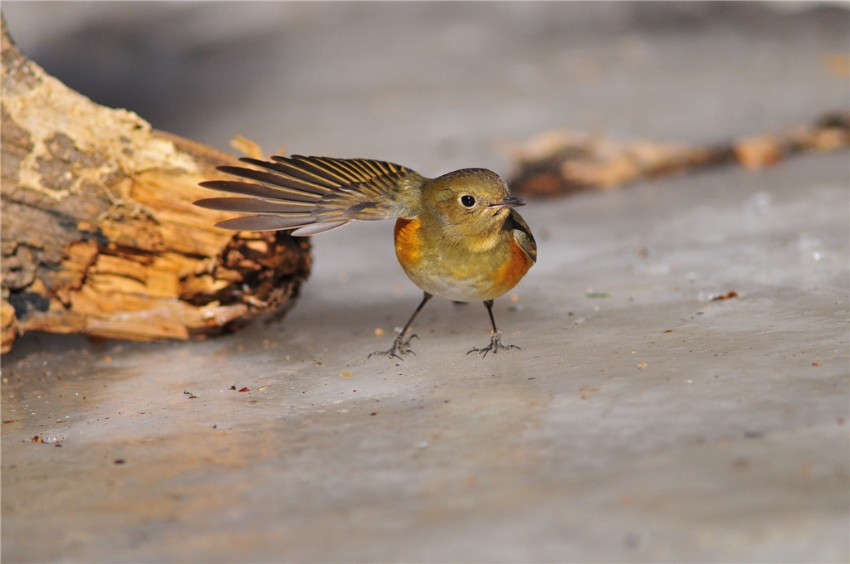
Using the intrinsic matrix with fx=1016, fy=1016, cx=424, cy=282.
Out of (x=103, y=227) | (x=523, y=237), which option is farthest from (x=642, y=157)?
(x=103, y=227)

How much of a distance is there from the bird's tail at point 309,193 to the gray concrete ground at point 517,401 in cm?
58

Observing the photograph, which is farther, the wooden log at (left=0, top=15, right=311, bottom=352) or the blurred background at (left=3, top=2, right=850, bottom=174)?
the blurred background at (left=3, top=2, right=850, bottom=174)

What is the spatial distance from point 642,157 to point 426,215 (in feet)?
11.7

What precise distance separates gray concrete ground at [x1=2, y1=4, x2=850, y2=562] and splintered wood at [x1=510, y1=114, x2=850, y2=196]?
0.76 feet

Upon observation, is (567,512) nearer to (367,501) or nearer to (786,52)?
(367,501)

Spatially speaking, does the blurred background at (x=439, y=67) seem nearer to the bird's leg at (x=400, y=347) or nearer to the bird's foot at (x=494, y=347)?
the bird's leg at (x=400, y=347)

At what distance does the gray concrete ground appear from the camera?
8.01 feet

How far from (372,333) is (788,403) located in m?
2.01

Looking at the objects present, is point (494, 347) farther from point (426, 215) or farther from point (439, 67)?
point (439, 67)

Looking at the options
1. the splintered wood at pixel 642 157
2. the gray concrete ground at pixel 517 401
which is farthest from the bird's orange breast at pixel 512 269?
the splintered wood at pixel 642 157

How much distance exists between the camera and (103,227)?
4.35 meters

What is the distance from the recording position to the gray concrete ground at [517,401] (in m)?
2.44

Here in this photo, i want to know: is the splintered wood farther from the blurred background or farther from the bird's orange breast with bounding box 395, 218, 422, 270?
the bird's orange breast with bounding box 395, 218, 422, 270

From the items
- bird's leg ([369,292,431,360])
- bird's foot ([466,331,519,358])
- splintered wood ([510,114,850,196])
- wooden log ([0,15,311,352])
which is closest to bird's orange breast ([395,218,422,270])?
bird's leg ([369,292,431,360])
